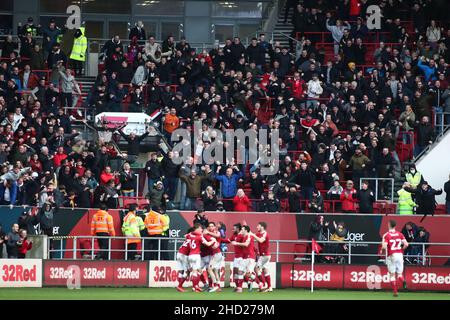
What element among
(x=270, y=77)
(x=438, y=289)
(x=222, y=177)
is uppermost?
(x=270, y=77)

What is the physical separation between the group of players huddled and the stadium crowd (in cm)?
478

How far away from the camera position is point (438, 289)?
135ft

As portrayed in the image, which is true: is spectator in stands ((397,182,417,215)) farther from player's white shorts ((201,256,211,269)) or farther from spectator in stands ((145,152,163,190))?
player's white shorts ((201,256,211,269))

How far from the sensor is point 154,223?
4206cm

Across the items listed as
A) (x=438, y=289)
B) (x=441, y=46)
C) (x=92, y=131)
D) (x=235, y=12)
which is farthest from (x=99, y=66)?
(x=438, y=289)

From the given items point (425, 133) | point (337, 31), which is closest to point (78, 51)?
point (337, 31)

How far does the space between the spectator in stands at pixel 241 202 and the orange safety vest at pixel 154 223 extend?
303 centimetres

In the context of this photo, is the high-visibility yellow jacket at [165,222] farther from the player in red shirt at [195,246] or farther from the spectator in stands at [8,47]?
the spectator in stands at [8,47]

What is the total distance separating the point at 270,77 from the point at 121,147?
240 inches

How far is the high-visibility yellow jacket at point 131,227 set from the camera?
138 feet

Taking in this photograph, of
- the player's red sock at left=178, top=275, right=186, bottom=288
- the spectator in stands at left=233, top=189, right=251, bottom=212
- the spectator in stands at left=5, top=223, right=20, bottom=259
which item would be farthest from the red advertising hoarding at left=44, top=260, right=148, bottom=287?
the spectator in stands at left=233, top=189, right=251, bottom=212

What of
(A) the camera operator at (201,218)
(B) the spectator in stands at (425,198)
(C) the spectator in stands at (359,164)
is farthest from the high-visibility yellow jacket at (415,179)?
(A) the camera operator at (201,218)

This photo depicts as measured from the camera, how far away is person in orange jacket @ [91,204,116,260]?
4181cm

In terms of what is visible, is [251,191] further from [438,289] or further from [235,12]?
[235,12]
